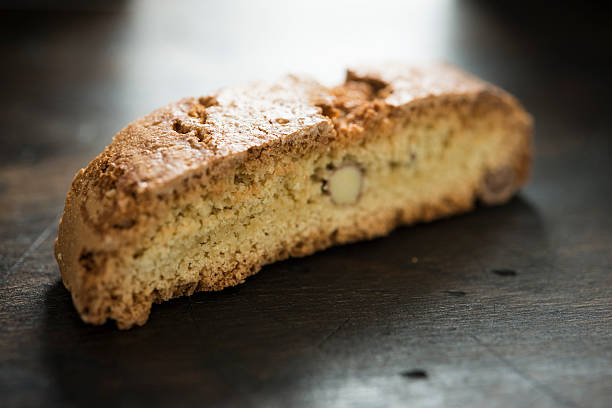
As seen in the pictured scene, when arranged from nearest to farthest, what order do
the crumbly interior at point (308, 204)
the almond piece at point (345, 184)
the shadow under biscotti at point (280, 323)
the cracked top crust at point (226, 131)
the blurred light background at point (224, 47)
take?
the shadow under biscotti at point (280, 323)
the cracked top crust at point (226, 131)
the crumbly interior at point (308, 204)
the almond piece at point (345, 184)
the blurred light background at point (224, 47)

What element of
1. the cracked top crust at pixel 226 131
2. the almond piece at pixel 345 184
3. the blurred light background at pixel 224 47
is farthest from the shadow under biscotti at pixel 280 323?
the blurred light background at pixel 224 47

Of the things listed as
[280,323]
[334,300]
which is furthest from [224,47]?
[280,323]

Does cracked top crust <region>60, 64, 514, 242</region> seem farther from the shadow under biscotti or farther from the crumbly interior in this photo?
the shadow under biscotti

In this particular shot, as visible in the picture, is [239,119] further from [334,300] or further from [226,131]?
[334,300]

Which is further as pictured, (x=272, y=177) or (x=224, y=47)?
(x=224, y=47)

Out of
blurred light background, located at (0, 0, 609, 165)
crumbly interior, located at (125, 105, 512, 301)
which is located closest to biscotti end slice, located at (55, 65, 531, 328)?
crumbly interior, located at (125, 105, 512, 301)

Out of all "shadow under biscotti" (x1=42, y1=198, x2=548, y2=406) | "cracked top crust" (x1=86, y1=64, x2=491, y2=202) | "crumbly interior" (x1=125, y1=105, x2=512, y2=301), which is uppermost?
"cracked top crust" (x1=86, y1=64, x2=491, y2=202)

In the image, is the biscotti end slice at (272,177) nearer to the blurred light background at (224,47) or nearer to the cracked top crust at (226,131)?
the cracked top crust at (226,131)
